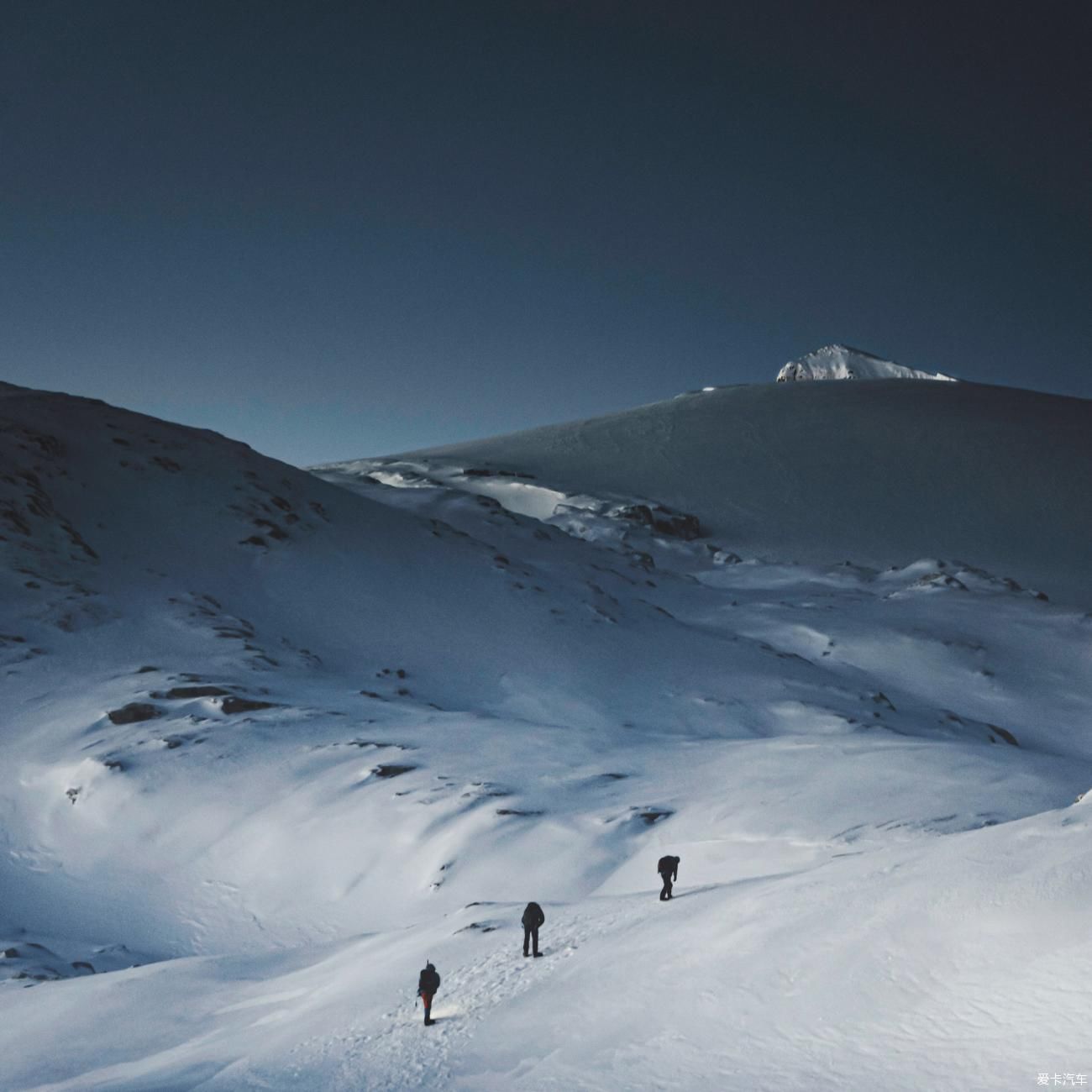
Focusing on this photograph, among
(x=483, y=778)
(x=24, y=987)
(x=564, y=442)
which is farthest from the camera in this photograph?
(x=564, y=442)

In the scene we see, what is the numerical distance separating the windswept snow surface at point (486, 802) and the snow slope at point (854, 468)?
603 inches

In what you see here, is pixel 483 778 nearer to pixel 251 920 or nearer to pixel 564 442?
pixel 251 920

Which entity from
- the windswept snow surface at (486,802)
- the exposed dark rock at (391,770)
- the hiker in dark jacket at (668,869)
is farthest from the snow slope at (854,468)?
→ the hiker in dark jacket at (668,869)

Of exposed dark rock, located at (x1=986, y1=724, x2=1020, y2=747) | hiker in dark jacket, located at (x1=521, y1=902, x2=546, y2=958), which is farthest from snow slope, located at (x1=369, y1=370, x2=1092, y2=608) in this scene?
hiker in dark jacket, located at (x1=521, y1=902, x2=546, y2=958)

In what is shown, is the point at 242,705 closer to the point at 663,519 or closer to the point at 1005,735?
the point at 1005,735

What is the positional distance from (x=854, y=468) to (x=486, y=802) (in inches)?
2600

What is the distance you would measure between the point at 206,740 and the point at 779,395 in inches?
3314

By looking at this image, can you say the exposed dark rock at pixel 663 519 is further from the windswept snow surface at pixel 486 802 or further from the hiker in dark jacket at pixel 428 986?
the hiker in dark jacket at pixel 428 986

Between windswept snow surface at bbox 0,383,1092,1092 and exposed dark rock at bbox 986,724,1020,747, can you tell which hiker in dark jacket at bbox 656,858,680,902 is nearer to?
windswept snow surface at bbox 0,383,1092,1092

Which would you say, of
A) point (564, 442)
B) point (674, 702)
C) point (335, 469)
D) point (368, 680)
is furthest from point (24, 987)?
point (564, 442)

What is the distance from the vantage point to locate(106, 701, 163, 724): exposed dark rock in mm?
22938

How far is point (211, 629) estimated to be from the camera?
96.5ft

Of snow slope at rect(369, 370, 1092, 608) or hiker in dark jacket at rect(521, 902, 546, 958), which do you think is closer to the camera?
hiker in dark jacket at rect(521, 902, 546, 958)

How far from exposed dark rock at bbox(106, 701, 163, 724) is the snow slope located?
43.9 m
